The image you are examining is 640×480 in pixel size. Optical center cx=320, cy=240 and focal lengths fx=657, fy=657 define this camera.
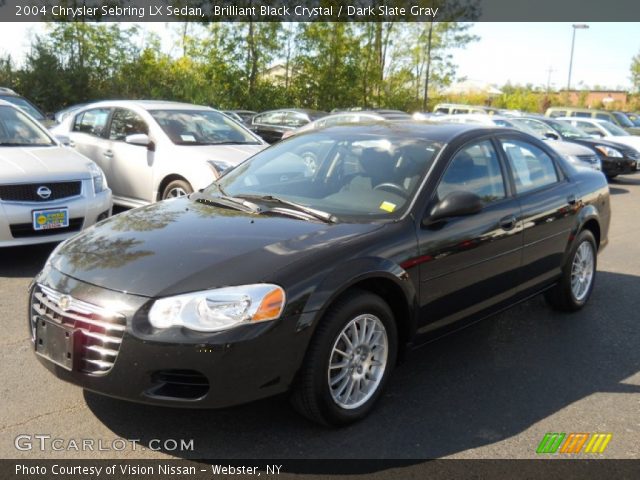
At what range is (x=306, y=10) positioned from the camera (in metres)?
28.5

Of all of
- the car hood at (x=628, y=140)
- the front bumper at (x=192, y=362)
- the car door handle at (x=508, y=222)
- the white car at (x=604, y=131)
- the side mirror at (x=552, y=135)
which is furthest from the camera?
the white car at (x=604, y=131)

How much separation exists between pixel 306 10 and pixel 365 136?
25.9 metres

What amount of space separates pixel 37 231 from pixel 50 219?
15 cm

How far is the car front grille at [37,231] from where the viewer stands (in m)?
5.81

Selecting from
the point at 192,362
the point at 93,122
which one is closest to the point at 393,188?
the point at 192,362

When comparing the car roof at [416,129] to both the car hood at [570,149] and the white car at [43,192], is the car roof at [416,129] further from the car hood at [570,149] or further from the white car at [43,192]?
the car hood at [570,149]

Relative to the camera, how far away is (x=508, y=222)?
428 cm

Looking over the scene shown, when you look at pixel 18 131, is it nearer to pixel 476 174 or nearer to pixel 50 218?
pixel 50 218

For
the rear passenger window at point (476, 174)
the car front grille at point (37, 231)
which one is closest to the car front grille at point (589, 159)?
the rear passenger window at point (476, 174)

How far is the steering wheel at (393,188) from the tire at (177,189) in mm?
4064

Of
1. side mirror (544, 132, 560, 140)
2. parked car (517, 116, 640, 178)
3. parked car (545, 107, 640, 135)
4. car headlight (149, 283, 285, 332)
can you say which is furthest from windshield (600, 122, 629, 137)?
car headlight (149, 283, 285, 332)

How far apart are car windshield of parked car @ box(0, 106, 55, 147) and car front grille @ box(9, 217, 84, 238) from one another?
1262 mm

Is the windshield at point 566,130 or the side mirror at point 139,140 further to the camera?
the windshield at point 566,130

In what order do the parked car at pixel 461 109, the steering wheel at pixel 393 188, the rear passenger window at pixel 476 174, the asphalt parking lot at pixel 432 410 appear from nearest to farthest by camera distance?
the asphalt parking lot at pixel 432 410, the steering wheel at pixel 393 188, the rear passenger window at pixel 476 174, the parked car at pixel 461 109
